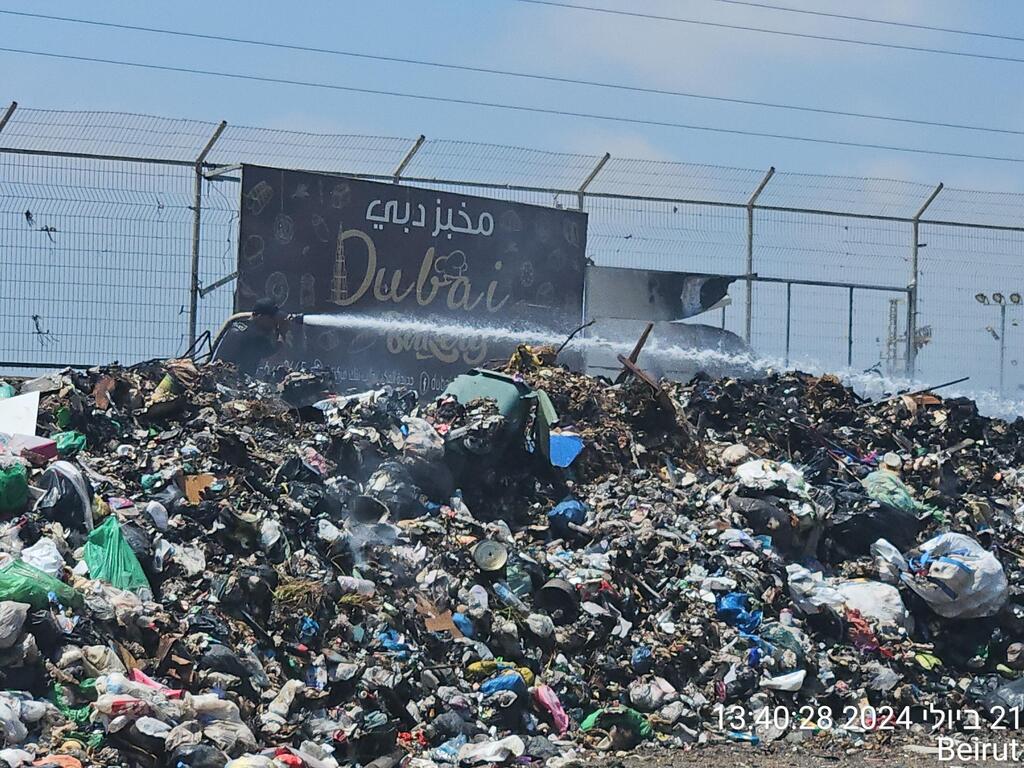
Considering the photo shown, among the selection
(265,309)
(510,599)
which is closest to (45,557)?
(510,599)

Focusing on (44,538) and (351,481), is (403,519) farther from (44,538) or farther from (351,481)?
(44,538)

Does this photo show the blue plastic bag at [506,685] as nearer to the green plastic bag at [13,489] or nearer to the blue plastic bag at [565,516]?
the blue plastic bag at [565,516]

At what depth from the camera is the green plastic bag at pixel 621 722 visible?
25.0ft

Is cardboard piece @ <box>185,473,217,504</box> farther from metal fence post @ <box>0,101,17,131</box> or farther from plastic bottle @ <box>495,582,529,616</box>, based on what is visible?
metal fence post @ <box>0,101,17,131</box>

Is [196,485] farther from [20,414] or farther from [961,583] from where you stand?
[961,583]

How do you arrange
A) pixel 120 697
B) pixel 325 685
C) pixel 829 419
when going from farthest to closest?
pixel 829 419 < pixel 325 685 < pixel 120 697

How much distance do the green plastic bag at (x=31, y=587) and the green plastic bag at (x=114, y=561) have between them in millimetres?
482

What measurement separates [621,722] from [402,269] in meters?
7.18

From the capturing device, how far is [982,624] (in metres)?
9.55

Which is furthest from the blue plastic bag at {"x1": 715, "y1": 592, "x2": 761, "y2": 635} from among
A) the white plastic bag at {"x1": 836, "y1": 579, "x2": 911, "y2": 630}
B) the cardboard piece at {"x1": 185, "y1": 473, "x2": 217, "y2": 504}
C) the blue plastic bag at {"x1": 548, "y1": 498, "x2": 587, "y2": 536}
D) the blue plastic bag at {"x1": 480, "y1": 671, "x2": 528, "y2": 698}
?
the cardboard piece at {"x1": 185, "y1": 473, "x2": 217, "y2": 504}

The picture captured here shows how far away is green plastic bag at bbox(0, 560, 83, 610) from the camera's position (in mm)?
6562

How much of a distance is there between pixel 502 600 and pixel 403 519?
113 cm

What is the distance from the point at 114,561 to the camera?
750 centimetres

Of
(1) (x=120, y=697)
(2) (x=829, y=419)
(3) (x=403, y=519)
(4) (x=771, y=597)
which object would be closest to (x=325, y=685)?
(1) (x=120, y=697)
